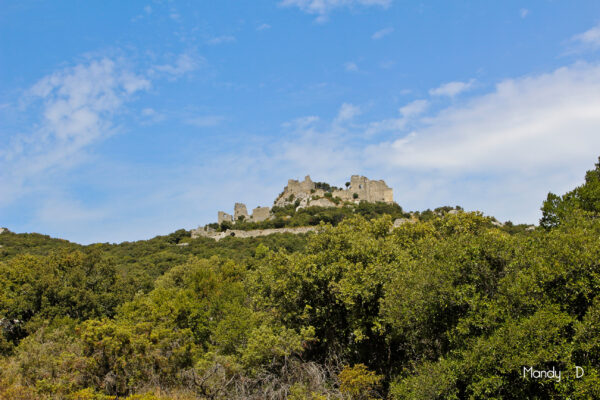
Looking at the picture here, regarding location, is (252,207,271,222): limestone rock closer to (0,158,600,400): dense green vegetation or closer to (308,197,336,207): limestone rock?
(308,197,336,207): limestone rock

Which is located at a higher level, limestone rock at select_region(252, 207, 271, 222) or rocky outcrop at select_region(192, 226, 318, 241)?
limestone rock at select_region(252, 207, 271, 222)

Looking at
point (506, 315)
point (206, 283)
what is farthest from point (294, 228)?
point (506, 315)

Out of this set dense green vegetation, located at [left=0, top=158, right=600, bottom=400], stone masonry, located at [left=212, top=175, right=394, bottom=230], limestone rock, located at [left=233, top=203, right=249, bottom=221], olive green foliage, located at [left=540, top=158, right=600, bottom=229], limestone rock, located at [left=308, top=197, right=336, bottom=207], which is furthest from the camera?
limestone rock, located at [left=233, top=203, right=249, bottom=221]

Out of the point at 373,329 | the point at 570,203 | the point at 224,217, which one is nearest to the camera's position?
the point at 373,329

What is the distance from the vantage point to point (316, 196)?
291 ft

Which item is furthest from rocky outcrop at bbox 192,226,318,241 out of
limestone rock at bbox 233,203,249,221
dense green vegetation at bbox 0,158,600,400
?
dense green vegetation at bbox 0,158,600,400

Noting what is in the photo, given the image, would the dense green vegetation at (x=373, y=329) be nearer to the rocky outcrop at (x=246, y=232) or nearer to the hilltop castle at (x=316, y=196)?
the rocky outcrop at (x=246, y=232)

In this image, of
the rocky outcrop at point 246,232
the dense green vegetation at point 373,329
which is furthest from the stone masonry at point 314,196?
the dense green vegetation at point 373,329

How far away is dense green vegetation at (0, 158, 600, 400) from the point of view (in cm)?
912

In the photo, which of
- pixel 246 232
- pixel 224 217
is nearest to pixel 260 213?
pixel 224 217

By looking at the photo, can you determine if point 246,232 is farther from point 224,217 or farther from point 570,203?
point 570,203

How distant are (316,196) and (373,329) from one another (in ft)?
247

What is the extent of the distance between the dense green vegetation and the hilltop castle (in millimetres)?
64369

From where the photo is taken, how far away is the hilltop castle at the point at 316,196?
86894 mm
